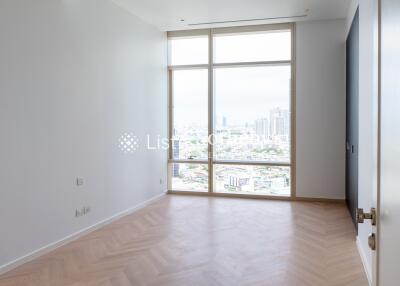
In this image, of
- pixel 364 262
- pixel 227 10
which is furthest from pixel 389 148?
pixel 227 10

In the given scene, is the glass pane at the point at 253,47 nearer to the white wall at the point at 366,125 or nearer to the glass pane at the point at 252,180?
the glass pane at the point at 252,180

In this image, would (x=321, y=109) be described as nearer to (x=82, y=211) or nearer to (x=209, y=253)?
(x=209, y=253)

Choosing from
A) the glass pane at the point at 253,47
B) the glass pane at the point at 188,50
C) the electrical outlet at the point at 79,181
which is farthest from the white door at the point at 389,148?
the glass pane at the point at 188,50

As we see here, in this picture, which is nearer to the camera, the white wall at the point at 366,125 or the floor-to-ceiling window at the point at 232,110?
the white wall at the point at 366,125

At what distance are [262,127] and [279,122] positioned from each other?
34cm

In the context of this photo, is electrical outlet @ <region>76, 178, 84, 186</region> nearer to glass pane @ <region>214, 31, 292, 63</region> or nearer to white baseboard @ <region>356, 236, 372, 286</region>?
white baseboard @ <region>356, 236, 372, 286</region>

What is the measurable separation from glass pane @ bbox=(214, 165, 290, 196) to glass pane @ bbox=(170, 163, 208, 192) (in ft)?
0.87

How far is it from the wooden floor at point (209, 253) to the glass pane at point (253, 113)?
159 centimetres

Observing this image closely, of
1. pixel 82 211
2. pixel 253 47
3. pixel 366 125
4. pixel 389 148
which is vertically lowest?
pixel 82 211

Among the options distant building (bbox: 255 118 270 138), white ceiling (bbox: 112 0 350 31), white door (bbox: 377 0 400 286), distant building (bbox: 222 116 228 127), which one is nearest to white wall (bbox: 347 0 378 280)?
white ceiling (bbox: 112 0 350 31)

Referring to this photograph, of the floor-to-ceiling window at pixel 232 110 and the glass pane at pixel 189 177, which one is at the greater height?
the floor-to-ceiling window at pixel 232 110

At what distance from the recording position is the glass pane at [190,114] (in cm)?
704

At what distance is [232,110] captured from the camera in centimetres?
691

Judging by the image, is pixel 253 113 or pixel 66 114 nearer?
pixel 66 114
